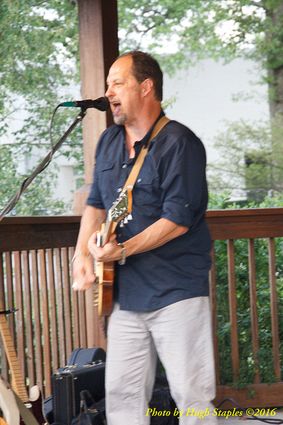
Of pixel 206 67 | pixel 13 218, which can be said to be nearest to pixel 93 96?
pixel 13 218

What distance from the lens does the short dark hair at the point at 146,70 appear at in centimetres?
286

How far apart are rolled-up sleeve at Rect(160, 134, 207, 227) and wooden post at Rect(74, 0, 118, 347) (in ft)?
4.19

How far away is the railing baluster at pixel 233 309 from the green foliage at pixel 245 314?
64 mm

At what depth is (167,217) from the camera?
106 inches

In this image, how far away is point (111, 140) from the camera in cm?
296

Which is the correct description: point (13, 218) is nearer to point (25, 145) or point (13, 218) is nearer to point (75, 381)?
point (75, 381)

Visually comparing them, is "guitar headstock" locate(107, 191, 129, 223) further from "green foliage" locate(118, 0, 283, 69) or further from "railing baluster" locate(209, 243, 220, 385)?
"green foliage" locate(118, 0, 283, 69)

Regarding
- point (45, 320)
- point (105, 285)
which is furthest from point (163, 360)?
point (45, 320)

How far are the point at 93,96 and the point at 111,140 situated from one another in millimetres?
1131

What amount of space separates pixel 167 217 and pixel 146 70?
52cm

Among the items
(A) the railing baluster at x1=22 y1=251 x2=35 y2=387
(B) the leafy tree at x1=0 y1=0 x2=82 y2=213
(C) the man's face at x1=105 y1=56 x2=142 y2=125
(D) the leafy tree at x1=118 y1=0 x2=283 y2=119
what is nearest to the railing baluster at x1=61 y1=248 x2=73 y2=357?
(A) the railing baluster at x1=22 y1=251 x2=35 y2=387

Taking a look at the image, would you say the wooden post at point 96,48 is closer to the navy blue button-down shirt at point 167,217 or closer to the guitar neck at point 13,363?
the guitar neck at point 13,363

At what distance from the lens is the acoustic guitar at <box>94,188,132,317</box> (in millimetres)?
2699

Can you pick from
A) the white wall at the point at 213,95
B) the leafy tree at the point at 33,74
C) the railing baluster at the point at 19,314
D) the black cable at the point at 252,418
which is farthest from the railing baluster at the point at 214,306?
the white wall at the point at 213,95
